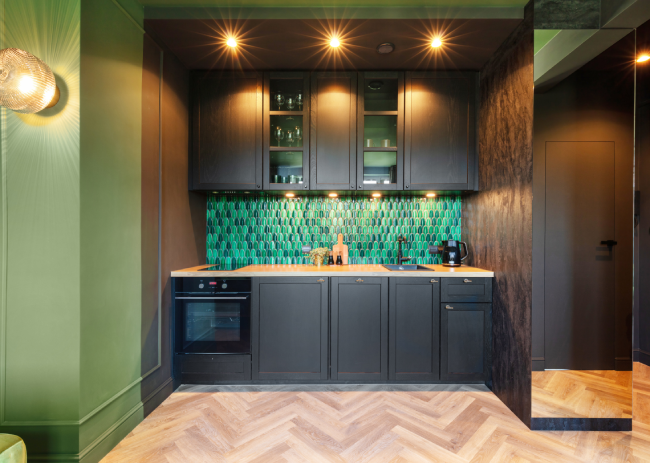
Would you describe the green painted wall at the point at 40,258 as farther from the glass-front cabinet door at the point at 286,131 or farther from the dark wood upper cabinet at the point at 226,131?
the glass-front cabinet door at the point at 286,131

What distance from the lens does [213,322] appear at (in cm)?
237

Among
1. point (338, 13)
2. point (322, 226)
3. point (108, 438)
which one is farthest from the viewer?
point (322, 226)

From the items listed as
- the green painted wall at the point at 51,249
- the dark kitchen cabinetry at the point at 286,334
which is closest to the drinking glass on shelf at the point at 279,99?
the green painted wall at the point at 51,249

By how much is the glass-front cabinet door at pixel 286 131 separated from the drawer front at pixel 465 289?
56.7 inches

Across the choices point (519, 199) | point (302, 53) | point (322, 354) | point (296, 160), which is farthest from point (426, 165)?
point (322, 354)

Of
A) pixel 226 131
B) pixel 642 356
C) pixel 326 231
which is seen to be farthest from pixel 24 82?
pixel 642 356

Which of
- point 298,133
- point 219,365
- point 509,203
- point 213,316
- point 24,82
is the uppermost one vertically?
point 298,133

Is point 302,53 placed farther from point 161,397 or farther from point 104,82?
point 161,397

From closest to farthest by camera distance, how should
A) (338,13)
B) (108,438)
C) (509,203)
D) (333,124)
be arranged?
(108,438) < (338,13) < (509,203) < (333,124)

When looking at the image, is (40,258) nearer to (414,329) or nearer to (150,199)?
(150,199)

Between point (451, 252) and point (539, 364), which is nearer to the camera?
point (539, 364)

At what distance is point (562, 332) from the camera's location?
1841 millimetres

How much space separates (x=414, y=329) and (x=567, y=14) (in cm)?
237

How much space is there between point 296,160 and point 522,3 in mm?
1925
